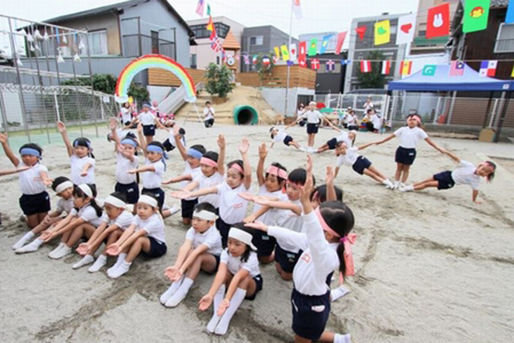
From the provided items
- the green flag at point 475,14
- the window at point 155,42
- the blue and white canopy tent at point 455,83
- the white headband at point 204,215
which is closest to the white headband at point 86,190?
the white headband at point 204,215

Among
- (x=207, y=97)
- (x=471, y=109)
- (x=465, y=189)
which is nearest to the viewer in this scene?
(x=465, y=189)

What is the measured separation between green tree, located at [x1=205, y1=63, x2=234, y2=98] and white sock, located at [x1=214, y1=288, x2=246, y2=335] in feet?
59.5

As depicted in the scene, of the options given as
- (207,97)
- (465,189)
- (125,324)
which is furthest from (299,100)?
(125,324)

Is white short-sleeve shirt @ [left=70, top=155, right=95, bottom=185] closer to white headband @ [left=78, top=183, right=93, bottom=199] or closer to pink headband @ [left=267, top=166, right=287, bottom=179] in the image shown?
white headband @ [left=78, top=183, right=93, bottom=199]

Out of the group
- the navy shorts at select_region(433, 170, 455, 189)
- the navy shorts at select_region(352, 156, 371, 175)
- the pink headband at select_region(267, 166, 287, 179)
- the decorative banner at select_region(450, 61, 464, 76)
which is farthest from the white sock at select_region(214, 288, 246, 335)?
the decorative banner at select_region(450, 61, 464, 76)

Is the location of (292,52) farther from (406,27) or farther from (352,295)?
(352,295)

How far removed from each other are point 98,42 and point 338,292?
2218cm

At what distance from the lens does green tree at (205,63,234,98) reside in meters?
19.0

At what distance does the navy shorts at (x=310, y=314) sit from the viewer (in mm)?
2049

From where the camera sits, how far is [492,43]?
51.9ft

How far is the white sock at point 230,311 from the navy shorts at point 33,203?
3.19 m

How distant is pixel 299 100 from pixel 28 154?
65.6 ft

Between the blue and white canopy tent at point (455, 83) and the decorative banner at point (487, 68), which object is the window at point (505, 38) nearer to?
the decorative banner at point (487, 68)

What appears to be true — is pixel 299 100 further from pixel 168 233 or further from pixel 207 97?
pixel 168 233
